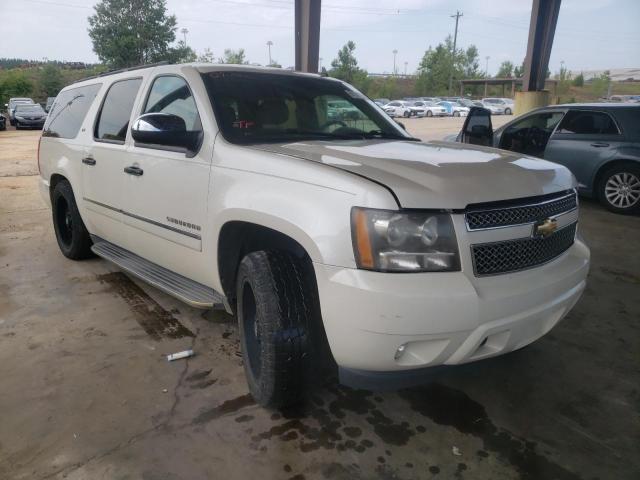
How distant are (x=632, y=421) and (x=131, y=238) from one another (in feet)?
10.8

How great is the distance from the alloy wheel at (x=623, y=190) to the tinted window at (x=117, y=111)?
266 inches

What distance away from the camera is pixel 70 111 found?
15.5ft

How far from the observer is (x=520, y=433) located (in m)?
2.43

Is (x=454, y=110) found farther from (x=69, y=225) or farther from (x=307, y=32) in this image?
(x=69, y=225)

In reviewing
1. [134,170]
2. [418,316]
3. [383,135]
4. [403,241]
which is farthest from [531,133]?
[418,316]

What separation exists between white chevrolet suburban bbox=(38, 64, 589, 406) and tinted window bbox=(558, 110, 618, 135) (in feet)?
17.6

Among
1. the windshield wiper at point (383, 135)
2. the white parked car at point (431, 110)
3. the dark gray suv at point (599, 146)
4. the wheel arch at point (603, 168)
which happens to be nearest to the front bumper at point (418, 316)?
the windshield wiper at point (383, 135)

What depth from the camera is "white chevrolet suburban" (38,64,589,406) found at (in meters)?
1.96

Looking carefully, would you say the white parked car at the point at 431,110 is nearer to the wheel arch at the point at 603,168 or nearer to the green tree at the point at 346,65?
the green tree at the point at 346,65

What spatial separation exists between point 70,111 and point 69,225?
3.66 feet

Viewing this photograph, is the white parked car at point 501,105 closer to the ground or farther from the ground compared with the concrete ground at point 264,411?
farther from the ground

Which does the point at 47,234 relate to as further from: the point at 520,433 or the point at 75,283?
the point at 520,433

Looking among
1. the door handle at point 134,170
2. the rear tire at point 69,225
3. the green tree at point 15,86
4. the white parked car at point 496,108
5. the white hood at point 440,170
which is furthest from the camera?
the green tree at point 15,86

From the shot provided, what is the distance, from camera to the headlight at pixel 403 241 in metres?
1.95
